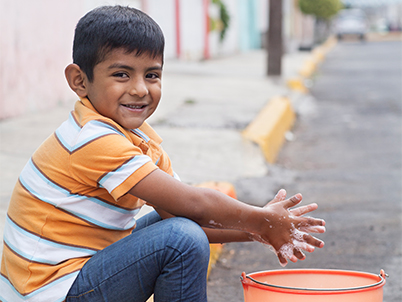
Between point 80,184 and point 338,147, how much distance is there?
177 inches

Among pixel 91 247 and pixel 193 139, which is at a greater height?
pixel 91 247

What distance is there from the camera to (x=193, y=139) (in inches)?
191

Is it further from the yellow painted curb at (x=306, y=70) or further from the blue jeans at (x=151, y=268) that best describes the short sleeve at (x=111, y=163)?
the yellow painted curb at (x=306, y=70)

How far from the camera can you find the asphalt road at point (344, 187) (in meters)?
2.84

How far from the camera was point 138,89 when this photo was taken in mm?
1697

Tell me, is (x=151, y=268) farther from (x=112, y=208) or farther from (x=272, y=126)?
(x=272, y=126)

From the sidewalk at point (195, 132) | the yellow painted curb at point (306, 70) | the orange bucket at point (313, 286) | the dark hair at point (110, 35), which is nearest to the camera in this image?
the orange bucket at point (313, 286)

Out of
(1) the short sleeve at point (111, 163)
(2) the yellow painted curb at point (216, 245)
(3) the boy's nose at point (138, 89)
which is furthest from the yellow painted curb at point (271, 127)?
(1) the short sleeve at point (111, 163)

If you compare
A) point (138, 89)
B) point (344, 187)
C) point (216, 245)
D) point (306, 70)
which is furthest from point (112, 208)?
point (306, 70)

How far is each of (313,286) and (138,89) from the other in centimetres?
83

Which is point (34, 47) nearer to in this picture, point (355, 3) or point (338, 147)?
point (338, 147)

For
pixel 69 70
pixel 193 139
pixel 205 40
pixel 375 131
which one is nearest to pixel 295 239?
pixel 69 70

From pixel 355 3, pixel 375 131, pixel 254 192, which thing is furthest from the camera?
pixel 355 3

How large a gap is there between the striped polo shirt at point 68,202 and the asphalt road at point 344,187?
38.4 inches
